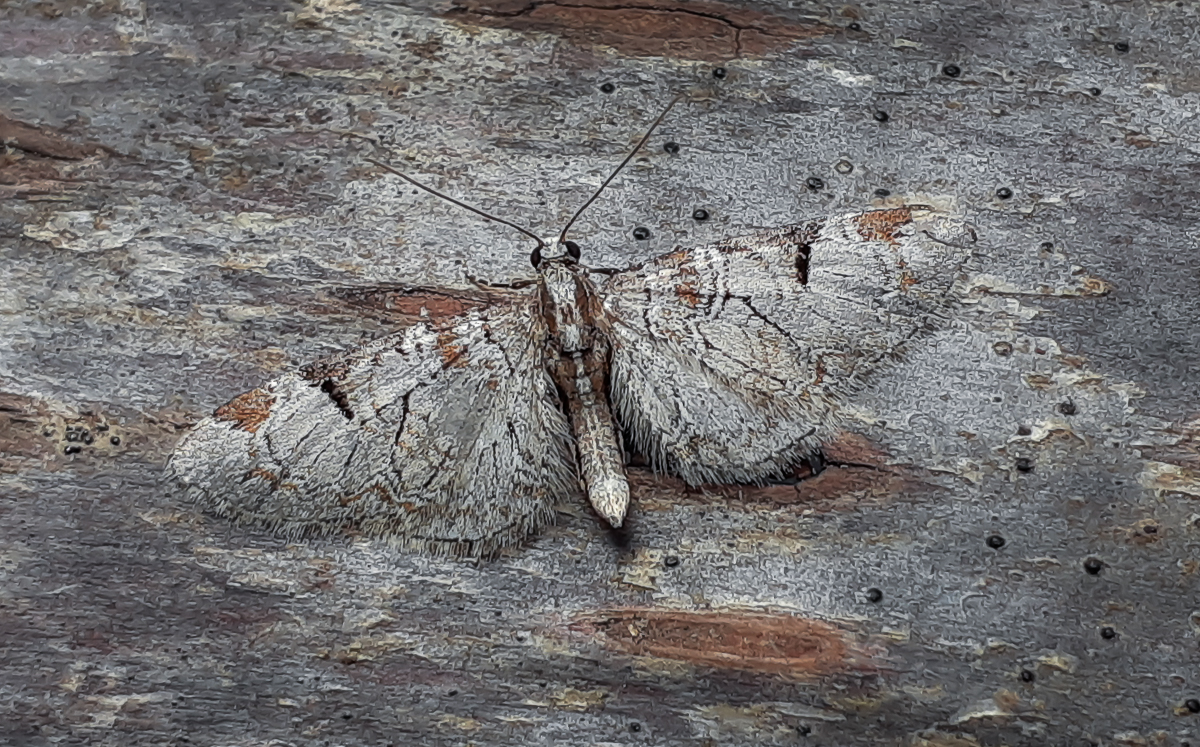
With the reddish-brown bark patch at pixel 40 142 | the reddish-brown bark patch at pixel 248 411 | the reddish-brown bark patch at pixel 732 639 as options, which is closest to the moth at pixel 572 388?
the reddish-brown bark patch at pixel 248 411

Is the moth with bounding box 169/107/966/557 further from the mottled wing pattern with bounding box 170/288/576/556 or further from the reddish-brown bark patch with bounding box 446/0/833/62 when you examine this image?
the reddish-brown bark patch with bounding box 446/0/833/62

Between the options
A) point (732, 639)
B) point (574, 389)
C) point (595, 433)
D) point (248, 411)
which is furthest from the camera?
point (574, 389)

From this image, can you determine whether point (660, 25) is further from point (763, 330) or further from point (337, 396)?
point (337, 396)

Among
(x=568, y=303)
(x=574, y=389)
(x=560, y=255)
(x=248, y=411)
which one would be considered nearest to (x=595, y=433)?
(x=574, y=389)

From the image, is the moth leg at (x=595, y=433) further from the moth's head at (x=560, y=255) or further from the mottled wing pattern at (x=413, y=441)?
the moth's head at (x=560, y=255)

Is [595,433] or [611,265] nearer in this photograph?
[595,433]

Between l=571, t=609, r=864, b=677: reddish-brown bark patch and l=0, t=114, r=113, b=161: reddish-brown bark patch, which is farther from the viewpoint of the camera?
l=0, t=114, r=113, b=161: reddish-brown bark patch

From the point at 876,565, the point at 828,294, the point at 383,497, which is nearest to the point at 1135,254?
the point at 828,294

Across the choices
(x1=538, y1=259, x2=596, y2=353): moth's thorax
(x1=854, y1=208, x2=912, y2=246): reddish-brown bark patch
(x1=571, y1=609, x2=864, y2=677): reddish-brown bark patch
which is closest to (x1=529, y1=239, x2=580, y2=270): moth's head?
(x1=538, y1=259, x2=596, y2=353): moth's thorax

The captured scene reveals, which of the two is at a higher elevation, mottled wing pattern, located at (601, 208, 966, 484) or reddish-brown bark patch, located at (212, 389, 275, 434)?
mottled wing pattern, located at (601, 208, 966, 484)
